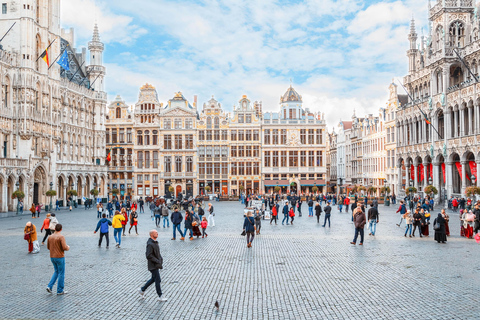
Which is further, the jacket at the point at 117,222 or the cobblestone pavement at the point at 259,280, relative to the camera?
the jacket at the point at 117,222

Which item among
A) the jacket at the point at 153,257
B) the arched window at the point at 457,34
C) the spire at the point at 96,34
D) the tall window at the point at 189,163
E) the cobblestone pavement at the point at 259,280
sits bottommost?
the cobblestone pavement at the point at 259,280

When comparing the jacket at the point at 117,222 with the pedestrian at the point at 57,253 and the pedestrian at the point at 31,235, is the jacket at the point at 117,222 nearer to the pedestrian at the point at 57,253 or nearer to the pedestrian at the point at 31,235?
the pedestrian at the point at 31,235

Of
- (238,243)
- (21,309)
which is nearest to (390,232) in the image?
(238,243)

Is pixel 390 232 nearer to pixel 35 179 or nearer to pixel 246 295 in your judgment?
pixel 246 295

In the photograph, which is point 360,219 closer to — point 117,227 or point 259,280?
point 259,280

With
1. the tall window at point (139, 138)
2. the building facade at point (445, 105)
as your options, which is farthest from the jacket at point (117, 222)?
the tall window at point (139, 138)

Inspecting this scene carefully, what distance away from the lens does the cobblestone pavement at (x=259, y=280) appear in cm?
947

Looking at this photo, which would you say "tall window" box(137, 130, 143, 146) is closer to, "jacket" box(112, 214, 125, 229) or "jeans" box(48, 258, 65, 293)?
"jacket" box(112, 214, 125, 229)

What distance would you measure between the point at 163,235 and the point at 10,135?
99.0 ft

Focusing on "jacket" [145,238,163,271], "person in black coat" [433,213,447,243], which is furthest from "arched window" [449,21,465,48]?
"jacket" [145,238,163,271]

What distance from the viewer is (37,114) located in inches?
1919

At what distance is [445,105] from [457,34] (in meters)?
7.47

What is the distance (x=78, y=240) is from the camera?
68.0ft

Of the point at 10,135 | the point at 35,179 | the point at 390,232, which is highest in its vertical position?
the point at 10,135
